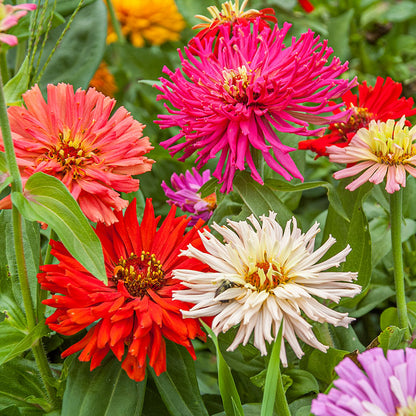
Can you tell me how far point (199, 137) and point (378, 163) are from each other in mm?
135

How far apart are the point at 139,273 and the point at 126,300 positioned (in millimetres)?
29

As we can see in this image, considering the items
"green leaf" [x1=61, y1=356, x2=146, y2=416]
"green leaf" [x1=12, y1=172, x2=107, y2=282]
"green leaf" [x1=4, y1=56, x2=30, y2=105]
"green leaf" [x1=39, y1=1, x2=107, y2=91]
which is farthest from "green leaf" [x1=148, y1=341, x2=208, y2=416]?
"green leaf" [x1=39, y1=1, x2=107, y2=91]

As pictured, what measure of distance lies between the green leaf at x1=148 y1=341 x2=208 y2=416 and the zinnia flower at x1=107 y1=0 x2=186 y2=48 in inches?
28.9

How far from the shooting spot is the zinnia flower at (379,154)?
427 millimetres

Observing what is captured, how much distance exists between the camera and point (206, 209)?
1.88 ft

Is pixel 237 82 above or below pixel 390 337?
above

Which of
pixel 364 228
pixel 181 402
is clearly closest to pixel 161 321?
pixel 181 402

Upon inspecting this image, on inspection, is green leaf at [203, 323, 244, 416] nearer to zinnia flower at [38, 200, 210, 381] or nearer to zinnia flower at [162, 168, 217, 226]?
zinnia flower at [38, 200, 210, 381]

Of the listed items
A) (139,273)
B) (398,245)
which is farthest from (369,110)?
(139,273)

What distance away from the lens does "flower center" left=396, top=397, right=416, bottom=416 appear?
0.95 feet

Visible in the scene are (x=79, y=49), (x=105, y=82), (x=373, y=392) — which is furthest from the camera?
(x=105, y=82)

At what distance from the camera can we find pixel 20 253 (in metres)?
0.41

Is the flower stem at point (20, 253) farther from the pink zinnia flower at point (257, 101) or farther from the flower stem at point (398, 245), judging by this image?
the flower stem at point (398, 245)

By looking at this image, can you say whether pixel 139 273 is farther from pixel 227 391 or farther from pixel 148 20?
pixel 148 20
